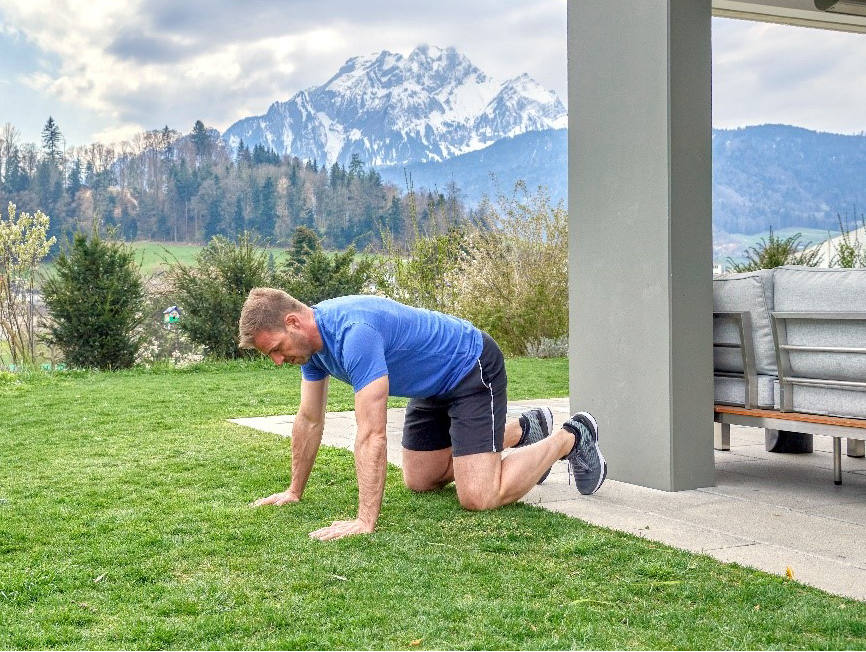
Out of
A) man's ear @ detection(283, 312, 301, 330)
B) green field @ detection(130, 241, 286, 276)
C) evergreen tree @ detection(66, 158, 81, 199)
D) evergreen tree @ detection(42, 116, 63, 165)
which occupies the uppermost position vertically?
evergreen tree @ detection(42, 116, 63, 165)

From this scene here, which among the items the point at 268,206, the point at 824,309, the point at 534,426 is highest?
the point at 268,206

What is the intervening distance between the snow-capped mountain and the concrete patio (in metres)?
56.5

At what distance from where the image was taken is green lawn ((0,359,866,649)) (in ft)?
8.12

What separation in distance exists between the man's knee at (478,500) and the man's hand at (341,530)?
53 cm

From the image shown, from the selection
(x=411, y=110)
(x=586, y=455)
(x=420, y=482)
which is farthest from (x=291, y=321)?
(x=411, y=110)

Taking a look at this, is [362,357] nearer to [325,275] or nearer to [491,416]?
[491,416]

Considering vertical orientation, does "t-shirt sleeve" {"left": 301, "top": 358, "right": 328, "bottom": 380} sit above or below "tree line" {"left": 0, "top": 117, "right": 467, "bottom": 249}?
below

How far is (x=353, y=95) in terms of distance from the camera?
7281 centimetres

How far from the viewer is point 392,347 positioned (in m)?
3.72

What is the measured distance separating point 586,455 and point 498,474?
59cm

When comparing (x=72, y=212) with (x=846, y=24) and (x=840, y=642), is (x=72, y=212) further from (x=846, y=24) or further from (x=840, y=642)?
(x=840, y=642)

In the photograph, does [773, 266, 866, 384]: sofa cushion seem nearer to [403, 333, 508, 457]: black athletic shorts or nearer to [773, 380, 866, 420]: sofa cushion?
[773, 380, 866, 420]: sofa cushion

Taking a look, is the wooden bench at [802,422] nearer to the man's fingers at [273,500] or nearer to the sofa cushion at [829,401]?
the sofa cushion at [829,401]

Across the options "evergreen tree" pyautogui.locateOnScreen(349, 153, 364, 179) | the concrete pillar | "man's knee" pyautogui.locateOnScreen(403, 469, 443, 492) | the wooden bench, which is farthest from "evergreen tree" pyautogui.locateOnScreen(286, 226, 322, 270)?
"evergreen tree" pyautogui.locateOnScreen(349, 153, 364, 179)
